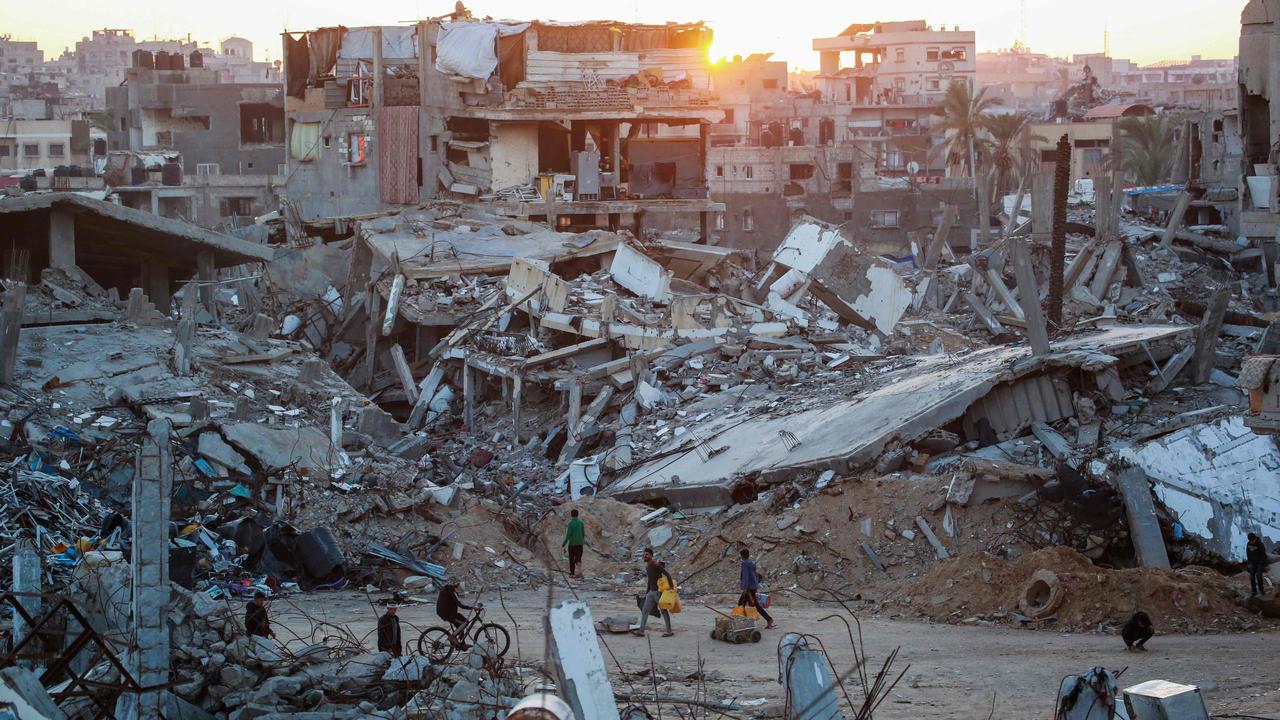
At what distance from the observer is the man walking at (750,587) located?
11.9m

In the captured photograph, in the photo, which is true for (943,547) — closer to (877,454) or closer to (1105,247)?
(877,454)

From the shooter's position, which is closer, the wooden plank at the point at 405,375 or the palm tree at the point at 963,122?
the wooden plank at the point at 405,375

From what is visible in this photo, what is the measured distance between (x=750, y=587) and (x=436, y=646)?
2.81 m

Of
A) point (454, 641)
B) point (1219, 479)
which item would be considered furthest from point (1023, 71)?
point (454, 641)

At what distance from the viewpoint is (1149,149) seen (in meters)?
54.1

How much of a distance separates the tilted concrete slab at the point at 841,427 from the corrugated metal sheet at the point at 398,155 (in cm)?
2143

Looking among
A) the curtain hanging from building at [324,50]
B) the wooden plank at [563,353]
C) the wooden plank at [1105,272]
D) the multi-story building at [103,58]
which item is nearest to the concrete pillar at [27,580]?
the wooden plank at [563,353]

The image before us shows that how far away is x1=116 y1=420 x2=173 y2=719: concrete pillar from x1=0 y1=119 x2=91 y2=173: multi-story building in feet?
205

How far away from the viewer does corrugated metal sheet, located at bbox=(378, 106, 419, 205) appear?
126 ft

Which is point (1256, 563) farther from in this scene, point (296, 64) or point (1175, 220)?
point (296, 64)

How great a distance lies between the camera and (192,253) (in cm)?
2430

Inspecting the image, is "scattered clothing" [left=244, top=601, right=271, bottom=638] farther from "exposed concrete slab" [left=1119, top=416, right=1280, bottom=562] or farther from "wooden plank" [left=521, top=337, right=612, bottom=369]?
"wooden plank" [left=521, top=337, right=612, bottom=369]

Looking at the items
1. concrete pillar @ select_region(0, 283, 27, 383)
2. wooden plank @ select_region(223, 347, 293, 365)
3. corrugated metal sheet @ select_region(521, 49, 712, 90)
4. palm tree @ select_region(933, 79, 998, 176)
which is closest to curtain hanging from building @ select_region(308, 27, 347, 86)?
corrugated metal sheet @ select_region(521, 49, 712, 90)

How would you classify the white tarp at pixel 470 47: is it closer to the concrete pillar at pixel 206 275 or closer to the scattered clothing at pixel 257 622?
the concrete pillar at pixel 206 275
